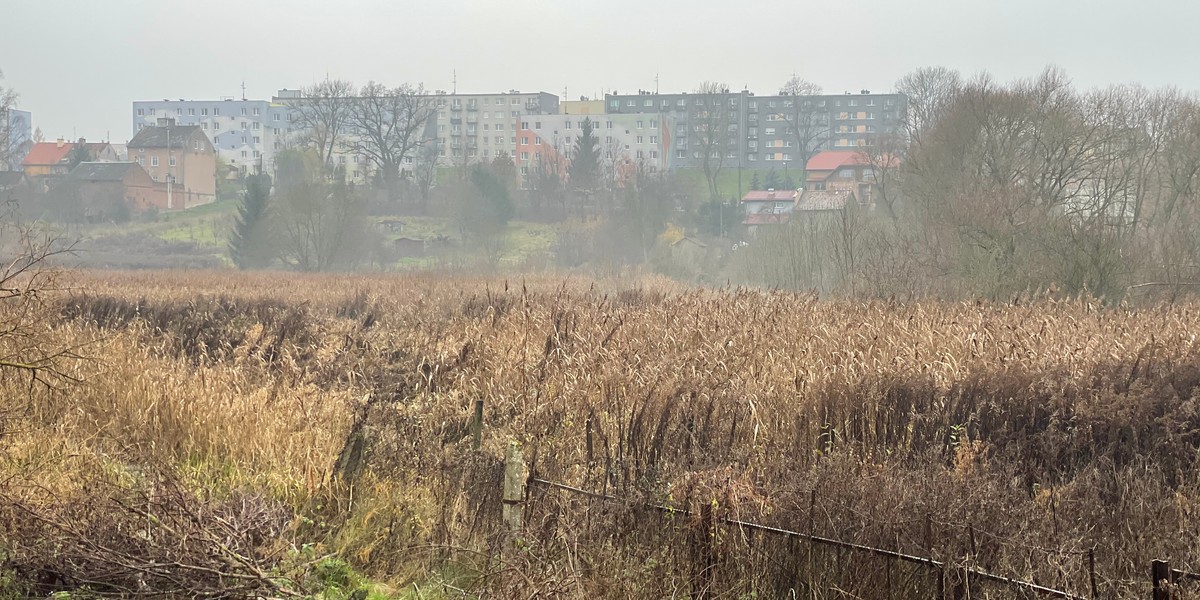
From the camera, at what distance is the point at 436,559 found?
6.72m

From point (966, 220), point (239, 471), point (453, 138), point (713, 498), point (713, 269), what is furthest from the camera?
point (453, 138)

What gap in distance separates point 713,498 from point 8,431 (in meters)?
5.60

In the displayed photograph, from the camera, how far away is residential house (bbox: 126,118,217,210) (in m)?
82.8

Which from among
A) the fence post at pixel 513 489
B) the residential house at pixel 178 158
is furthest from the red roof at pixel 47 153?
the fence post at pixel 513 489

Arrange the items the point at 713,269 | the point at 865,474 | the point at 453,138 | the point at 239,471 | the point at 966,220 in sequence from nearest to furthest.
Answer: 1. the point at 865,474
2. the point at 239,471
3. the point at 966,220
4. the point at 713,269
5. the point at 453,138

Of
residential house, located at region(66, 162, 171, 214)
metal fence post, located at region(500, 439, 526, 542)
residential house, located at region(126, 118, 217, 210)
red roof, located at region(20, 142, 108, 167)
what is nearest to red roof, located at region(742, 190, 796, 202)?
residential house, located at region(126, 118, 217, 210)

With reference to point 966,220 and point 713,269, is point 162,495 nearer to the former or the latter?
point 966,220

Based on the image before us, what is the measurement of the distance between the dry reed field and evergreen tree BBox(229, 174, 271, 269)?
40.1 meters

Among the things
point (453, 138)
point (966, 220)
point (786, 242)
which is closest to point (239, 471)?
point (966, 220)

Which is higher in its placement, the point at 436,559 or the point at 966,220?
the point at 966,220

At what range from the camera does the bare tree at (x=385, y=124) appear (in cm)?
7825

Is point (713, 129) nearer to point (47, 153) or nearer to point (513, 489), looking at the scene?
point (47, 153)

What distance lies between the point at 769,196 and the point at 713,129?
6.92m

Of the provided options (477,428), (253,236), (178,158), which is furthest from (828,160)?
(477,428)
